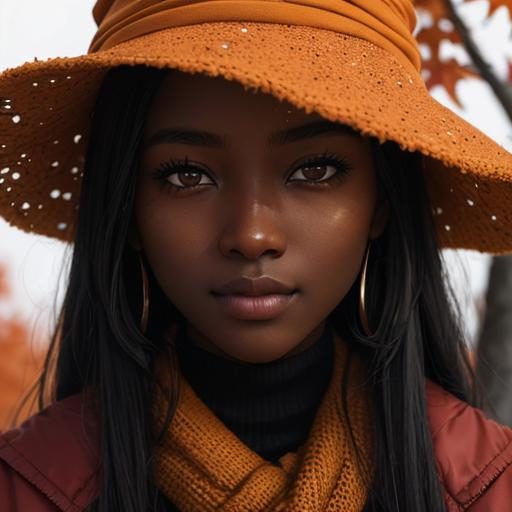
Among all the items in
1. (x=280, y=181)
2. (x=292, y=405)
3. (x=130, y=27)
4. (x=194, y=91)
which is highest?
(x=130, y=27)

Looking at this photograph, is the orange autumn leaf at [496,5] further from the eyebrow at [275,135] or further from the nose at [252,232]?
the nose at [252,232]

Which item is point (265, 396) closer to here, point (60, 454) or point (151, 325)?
point (151, 325)

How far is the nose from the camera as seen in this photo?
164 cm

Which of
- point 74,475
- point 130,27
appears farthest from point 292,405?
point 130,27

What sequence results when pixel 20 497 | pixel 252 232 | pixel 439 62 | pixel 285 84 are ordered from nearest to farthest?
1. pixel 285 84
2. pixel 252 232
3. pixel 20 497
4. pixel 439 62

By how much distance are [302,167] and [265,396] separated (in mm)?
526

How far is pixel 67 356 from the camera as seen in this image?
214 centimetres

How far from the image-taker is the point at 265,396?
76.9 inches

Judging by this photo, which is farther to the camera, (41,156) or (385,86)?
(41,156)

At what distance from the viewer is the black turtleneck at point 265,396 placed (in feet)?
6.39

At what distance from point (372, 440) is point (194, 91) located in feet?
2.68

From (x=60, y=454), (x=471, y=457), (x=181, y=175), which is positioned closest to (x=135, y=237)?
(x=181, y=175)

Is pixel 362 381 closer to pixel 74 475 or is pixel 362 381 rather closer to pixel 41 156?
pixel 74 475

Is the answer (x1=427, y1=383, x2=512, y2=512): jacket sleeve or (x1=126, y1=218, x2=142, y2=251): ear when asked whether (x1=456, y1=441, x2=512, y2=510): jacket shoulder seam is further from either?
(x1=126, y1=218, x2=142, y2=251): ear
